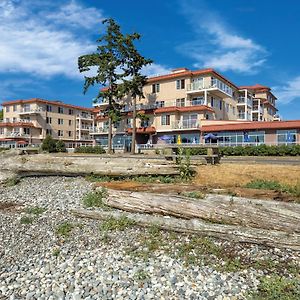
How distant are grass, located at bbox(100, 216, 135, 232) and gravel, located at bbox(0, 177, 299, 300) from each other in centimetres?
18

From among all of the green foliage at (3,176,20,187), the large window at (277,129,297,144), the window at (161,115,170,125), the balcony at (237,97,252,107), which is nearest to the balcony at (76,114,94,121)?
the window at (161,115,170,125)

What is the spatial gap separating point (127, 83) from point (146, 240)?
104 ft

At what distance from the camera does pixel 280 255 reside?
6742 mm

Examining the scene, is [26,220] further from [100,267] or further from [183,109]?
[183,109]

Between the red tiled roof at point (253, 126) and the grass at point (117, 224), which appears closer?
the grass at point (117, 224)

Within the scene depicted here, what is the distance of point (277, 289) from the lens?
18.0 ft

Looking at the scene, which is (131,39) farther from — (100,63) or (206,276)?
(206,276)

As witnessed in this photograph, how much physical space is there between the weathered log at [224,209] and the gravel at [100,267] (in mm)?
861

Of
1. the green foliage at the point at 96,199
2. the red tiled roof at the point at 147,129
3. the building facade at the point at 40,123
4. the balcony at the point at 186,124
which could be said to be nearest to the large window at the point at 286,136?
the balcony at the point at 186,124

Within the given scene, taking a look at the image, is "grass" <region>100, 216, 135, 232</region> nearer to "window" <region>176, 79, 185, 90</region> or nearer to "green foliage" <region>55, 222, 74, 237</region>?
"green foliage" <region>55, 222, 74, 237</region>

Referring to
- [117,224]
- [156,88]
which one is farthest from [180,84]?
[117,224]

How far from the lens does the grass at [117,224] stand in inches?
344

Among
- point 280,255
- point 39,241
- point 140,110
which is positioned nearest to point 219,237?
point 280,255

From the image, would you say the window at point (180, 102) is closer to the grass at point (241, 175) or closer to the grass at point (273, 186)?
the grass at point (241, 175)
